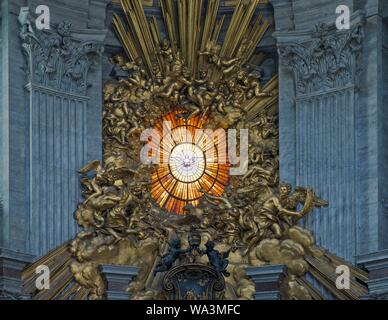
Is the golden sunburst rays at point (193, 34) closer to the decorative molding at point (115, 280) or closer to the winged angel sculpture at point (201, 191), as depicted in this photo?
the winged angel sculpture at point (201, 191)

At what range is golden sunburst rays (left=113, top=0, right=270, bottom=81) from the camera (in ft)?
117

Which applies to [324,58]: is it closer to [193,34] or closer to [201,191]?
[193,34]

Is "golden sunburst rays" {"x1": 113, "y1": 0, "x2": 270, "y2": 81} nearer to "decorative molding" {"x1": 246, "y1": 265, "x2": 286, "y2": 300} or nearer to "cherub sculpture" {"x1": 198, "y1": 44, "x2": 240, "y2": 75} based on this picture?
"cherub sculpture" {"x1": 198, "y1": 44, "x2": 240, "y2": 75}

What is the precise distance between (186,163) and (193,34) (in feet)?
7.71

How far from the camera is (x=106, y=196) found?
1348 inches

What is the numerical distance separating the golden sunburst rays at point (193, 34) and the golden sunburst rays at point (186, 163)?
102cm

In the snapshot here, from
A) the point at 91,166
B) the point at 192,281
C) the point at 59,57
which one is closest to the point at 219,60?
the point at 59,57

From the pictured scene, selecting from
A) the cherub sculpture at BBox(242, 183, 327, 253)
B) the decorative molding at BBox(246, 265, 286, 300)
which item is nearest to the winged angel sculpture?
the cherub sculpture at BBox(242, 183, 327, 253)

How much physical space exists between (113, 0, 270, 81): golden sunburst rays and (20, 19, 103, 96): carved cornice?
918 mm

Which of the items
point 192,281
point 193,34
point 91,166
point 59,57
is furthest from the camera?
point 193,34

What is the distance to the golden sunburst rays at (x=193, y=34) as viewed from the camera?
35.6 meters

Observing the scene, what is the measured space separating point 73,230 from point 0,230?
1452 mm

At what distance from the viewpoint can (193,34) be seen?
117 feet
